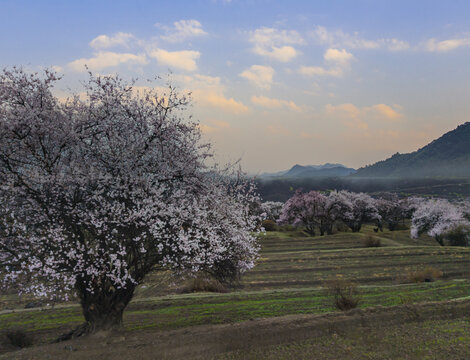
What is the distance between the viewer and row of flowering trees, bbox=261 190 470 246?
48812mm

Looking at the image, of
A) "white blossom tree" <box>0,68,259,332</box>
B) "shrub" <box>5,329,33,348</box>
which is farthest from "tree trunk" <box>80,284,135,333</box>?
"shrub" <box>5,329,33,348</box>

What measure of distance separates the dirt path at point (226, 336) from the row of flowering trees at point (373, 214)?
3558cm

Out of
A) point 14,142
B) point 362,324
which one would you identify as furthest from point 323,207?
point 14,142

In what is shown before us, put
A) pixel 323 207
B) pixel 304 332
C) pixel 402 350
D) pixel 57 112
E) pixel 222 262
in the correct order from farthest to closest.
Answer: pixel 323 207 < pixel 222 262 < pixel 57 112 < pixel 304 332 < pixel 402 350

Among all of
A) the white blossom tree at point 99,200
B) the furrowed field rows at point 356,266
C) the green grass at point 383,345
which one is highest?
the white blossom tree at point 99,200

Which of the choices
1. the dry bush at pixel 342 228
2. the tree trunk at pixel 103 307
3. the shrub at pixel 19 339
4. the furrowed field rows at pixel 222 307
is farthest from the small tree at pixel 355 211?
the shrub at pixel 19 339

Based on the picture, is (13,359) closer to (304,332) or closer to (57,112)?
(57,112)

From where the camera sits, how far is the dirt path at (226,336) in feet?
32.5

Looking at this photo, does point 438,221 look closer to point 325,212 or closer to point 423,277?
point 325,212

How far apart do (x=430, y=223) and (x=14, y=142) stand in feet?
A: 189

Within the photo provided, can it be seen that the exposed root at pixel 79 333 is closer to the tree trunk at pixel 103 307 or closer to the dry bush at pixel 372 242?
the tree trunk at pixel 103 307

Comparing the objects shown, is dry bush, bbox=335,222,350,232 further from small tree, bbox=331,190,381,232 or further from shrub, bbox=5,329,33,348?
shrub, bbox=5,329,33,348

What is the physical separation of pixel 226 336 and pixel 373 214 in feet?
209

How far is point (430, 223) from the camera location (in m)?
52.4
